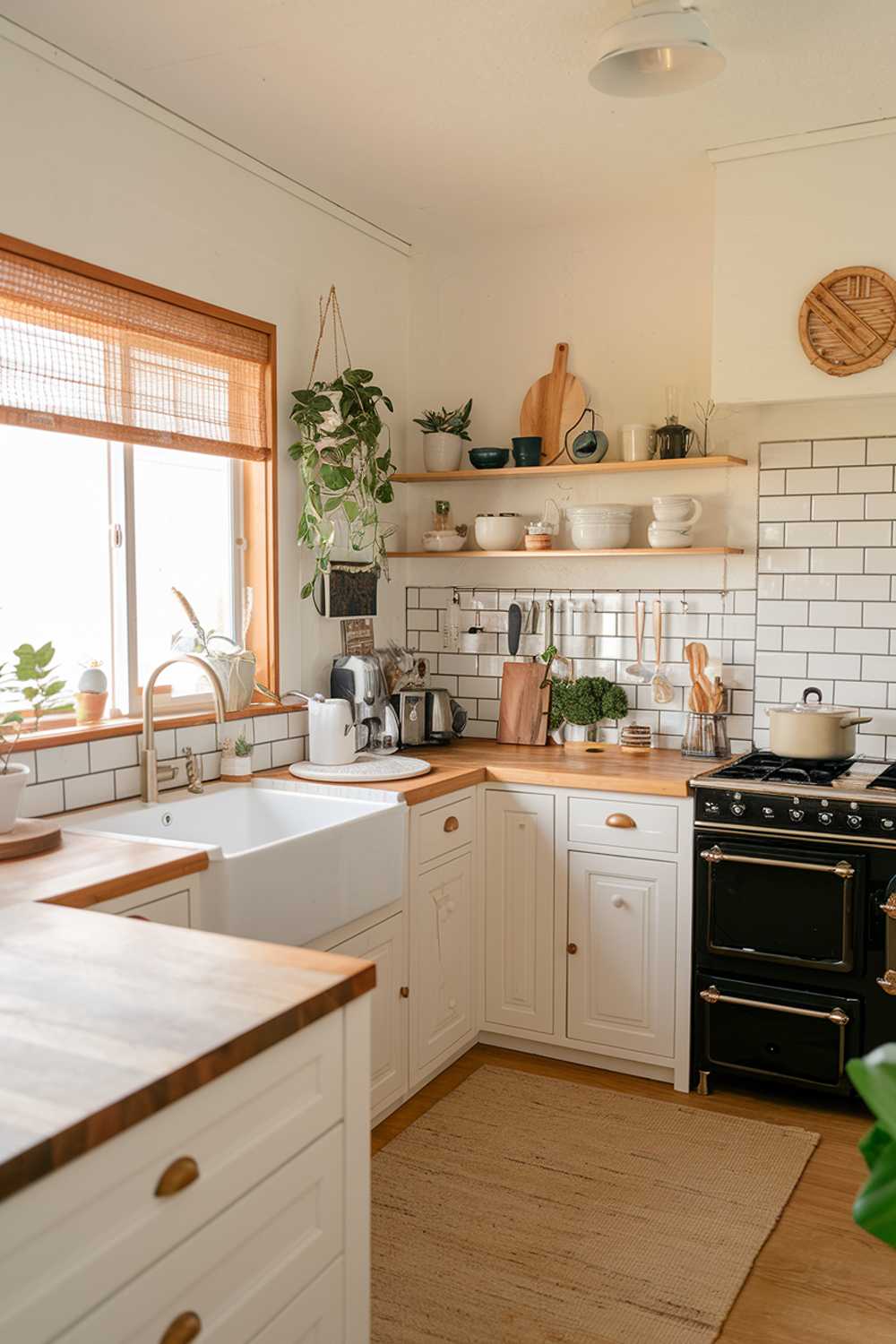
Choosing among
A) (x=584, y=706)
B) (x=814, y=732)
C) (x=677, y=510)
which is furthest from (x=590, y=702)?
(x=814, y=732)

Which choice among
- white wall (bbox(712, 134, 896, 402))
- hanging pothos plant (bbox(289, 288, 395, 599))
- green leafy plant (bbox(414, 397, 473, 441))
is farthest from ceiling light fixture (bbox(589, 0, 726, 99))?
green leafy plant (bbox(414, 397, 473, 441))

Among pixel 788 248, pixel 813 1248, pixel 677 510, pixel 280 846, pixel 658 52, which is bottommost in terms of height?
pixel 813 1248

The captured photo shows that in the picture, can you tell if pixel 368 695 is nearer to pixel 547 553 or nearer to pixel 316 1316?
pixel 547 553

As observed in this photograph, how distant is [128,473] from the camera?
3076mm

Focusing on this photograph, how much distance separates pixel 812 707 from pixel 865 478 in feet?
2.40

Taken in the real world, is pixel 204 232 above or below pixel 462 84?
below

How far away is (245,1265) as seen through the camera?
141 centimetres

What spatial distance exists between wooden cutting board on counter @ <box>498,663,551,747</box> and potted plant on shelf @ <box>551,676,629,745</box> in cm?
4

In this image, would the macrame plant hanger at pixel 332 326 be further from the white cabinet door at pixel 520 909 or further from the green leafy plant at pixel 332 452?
the white cabinet door at pixel 520 909

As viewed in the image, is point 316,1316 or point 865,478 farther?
point 865,478

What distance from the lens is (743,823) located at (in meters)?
3.19

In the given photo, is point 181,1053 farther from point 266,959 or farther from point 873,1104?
point 873,1104

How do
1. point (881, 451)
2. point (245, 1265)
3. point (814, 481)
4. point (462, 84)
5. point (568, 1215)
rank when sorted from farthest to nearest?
point (814, 481) → point (881, 451) → point (462, 84) → point (568, 1215) → point (245, 1265)

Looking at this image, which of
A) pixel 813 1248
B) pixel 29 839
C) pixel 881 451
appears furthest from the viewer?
pixel 881 451
